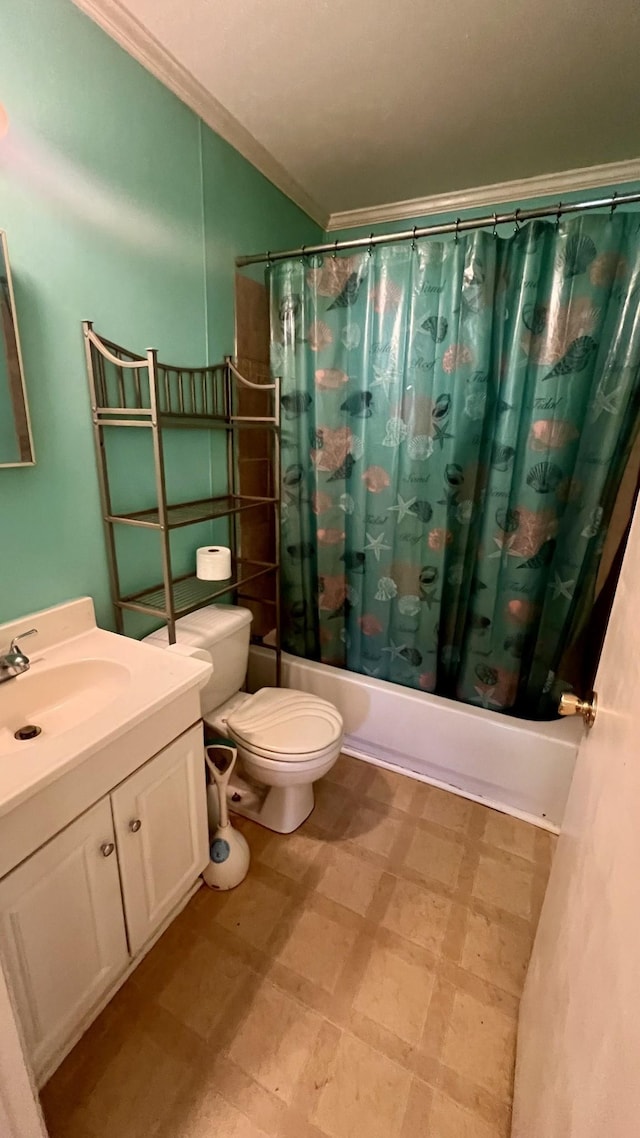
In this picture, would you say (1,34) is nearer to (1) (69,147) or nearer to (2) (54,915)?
(1) (69,147)

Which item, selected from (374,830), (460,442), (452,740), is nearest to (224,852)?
(374,830)

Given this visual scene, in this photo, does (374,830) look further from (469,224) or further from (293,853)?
(469,224)

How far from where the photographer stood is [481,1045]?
109 cm

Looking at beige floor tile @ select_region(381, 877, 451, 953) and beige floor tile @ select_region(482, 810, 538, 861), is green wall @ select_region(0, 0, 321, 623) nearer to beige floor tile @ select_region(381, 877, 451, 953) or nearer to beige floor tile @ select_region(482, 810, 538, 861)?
beige floor tile @ select_region(381, 877, 451, 953)

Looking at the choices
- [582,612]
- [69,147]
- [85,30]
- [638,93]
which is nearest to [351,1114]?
[582,612]

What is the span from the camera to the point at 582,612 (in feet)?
5.47

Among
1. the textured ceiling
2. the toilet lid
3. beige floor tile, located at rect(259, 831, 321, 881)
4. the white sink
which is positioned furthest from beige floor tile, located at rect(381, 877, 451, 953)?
the textured ceiling

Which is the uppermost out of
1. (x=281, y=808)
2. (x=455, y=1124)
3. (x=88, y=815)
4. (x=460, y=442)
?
(x=460, y=442)

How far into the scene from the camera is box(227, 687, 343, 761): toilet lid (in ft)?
4.83

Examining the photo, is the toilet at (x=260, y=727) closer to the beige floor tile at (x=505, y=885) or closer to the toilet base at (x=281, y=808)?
the toilet base at (x=281, y=808)

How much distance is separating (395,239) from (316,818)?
2.00 metres

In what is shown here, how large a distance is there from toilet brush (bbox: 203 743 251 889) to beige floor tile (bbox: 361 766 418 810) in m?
0.56

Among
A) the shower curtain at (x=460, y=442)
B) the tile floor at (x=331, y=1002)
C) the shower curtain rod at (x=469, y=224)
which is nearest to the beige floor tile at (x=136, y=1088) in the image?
the tile floor at (x=331, y=1002)

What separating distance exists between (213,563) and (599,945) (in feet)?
4.43
